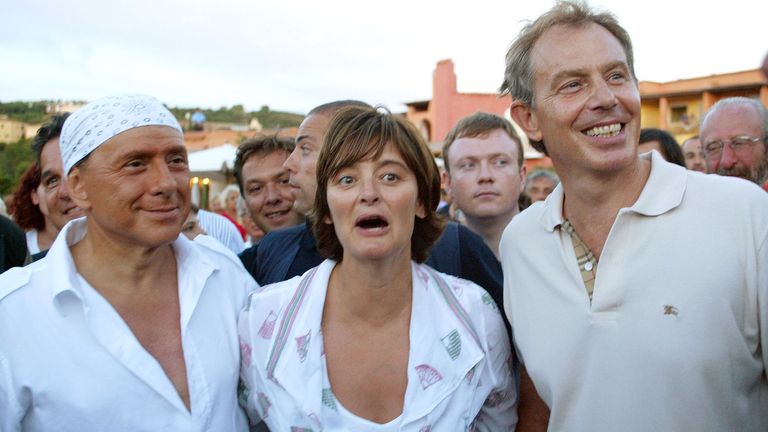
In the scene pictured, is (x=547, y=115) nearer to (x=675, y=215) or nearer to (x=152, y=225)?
(x=675, y=215)

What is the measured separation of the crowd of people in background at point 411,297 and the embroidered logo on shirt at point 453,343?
0.5 inches

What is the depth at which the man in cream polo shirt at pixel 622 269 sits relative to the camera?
2027mm

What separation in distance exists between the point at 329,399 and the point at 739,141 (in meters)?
3.59

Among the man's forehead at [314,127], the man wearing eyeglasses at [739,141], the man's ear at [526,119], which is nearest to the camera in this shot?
the man's ear at [526,119]

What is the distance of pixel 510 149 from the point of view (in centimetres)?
422

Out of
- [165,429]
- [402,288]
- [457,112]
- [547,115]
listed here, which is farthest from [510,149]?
[457,112]

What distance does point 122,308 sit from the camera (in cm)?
230

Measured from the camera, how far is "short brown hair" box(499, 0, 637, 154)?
99.1 inches

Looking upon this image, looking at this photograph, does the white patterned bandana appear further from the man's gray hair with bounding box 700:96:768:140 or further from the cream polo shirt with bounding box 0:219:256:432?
the man's gray hair with bounding box 700:96:768:140

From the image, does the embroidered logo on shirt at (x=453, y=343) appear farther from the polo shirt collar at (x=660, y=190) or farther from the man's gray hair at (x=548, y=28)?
the man's gray hair at (x=548, y=28)

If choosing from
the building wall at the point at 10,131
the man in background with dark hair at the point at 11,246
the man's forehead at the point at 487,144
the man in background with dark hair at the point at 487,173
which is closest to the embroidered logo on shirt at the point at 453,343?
the man in background with dark hair at the point at 487,173

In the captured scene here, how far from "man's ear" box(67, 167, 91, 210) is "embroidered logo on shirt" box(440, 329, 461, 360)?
4.72ft

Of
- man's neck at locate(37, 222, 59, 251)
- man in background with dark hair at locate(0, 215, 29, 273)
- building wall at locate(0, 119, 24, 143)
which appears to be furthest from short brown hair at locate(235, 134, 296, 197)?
building wall at locate(0, 119, 24, 143)

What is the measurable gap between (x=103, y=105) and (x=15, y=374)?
3.22 ft
